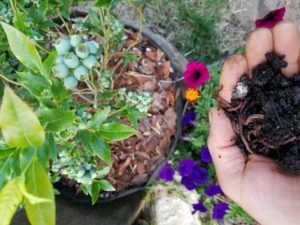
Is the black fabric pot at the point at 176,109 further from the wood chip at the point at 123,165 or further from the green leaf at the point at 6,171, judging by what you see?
the green leaf at the point at 6,171

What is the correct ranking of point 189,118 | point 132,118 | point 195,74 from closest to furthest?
point 132,118 < point 195,74 < point 189,118

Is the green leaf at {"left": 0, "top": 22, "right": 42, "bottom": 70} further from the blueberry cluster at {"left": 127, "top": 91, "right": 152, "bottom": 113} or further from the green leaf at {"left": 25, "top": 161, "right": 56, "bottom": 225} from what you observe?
the blueberry cluster at {"left": 127, "top": 91, "right": 152, "bottom": 113}

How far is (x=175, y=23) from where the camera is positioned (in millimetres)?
1893

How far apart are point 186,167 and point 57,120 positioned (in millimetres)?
918

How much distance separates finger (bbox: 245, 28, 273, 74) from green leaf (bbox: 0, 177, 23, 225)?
924 millimetres

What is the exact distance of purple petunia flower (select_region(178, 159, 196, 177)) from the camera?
150 cm

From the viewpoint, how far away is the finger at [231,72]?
124 cm

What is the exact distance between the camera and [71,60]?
30.2 inches

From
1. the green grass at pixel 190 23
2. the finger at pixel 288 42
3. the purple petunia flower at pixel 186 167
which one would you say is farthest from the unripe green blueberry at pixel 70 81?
the green grass at pixel 190 23

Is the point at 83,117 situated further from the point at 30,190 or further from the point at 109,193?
the point at 109,193

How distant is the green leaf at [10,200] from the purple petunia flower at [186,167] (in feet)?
3.38


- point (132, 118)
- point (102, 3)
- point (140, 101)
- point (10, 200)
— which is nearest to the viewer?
point (10, 200)

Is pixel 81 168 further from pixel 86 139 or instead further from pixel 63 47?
pixel 63 47

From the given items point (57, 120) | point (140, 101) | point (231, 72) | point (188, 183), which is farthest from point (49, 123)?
point (188, 183)
